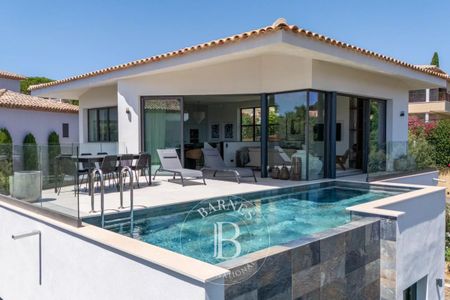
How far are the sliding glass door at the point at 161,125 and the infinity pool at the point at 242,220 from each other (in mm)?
4721

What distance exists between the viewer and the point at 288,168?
10.9m

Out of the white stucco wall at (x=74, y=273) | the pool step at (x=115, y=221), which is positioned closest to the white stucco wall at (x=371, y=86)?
the pool step at (x=115, y=221)

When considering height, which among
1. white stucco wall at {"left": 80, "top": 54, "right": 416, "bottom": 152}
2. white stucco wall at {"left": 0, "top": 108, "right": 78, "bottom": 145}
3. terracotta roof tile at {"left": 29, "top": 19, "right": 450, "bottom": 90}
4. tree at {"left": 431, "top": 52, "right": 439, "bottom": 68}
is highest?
tree at {"left": 431, "top": 52, "right": 439, "bottom": 68}

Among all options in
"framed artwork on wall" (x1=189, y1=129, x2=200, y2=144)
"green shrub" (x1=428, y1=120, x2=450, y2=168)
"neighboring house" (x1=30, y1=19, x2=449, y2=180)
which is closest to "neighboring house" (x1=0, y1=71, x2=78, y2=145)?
"neighboring house" (x1=30, y1=19, x2=449, y2=180)

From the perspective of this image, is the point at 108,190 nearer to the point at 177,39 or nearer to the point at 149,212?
the point at 149,212

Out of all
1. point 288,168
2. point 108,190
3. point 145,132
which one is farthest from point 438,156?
point 108,190

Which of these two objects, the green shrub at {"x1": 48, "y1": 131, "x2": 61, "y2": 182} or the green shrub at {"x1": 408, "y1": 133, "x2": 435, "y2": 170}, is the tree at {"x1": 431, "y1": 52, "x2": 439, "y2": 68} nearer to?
the green shrub at {"x1": 408, "y1": 133, "x2": 435, "y2": 170}

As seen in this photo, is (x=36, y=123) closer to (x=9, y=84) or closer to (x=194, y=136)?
(x=9, y=84)

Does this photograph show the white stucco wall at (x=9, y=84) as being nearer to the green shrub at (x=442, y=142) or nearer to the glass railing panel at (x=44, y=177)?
the glass railing panel at (x=44, y=177)

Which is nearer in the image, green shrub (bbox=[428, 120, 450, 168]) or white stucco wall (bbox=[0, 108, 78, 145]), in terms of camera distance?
green shrub (bbox=[428, 120, 450, 168])

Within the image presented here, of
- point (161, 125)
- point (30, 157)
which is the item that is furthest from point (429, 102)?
point (30, 157)

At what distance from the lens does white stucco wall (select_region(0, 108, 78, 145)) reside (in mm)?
21766

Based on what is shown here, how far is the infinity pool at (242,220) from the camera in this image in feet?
16.4

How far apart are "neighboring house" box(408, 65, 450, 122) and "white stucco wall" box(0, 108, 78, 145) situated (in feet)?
95.5
